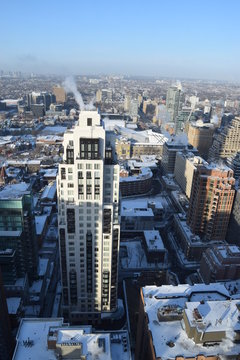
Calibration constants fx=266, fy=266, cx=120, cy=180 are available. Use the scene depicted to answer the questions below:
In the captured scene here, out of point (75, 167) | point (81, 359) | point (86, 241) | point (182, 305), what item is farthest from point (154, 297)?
point (75, 167)

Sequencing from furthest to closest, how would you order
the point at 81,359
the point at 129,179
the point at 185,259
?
the point at 129,179 < the point at 185,259 < the point at 81,359

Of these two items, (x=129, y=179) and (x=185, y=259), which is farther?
(x=129, y=179)

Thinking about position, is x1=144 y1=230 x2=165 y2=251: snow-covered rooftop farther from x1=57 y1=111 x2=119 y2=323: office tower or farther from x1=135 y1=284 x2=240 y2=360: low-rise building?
x1=135 y1=284 x2=240 y2=360: low-rise building

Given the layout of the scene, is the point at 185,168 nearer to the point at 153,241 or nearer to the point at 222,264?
the point at 153,241

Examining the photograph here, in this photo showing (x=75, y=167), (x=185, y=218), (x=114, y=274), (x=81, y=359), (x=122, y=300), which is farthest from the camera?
(x=185, y=218)

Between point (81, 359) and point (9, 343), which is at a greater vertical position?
point (81, 359)

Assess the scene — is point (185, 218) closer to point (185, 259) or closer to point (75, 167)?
point (185, 259)
